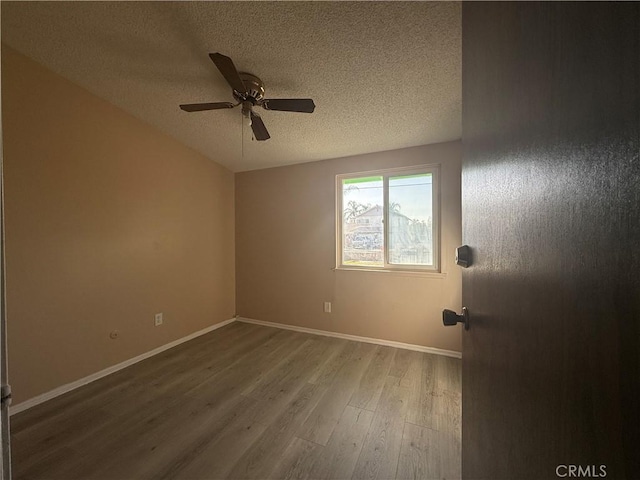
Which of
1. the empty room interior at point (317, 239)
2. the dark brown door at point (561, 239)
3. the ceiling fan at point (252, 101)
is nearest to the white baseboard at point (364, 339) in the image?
the empty room interior at point (317, 239)

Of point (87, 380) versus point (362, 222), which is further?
point (362, 222)

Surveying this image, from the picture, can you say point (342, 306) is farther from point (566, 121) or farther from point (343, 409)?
point (566, 121)

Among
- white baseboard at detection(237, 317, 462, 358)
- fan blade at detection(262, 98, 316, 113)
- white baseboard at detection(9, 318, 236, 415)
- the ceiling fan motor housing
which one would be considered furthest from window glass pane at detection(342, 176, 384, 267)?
white baseboard at detection(9, 318, 236, 415)

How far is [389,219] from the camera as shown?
2684 mm

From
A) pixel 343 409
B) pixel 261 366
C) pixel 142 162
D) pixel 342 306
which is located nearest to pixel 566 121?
pixel 343 409

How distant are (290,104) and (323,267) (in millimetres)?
1918

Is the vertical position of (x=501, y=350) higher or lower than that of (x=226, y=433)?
higher

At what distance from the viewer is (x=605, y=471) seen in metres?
0.23

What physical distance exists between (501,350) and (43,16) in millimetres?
2749

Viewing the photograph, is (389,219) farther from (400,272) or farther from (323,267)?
(323,267)

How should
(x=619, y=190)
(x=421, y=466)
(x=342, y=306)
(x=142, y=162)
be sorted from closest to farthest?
1. (x=619, y=190)
2. (x=421, y=466)
3. (x=142, y=162)
4. (x=342, y=306)

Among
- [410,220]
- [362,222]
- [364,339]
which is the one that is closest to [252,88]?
[362,222]

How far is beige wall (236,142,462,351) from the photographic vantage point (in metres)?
2.40

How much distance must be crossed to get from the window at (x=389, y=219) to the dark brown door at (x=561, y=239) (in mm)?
2104
